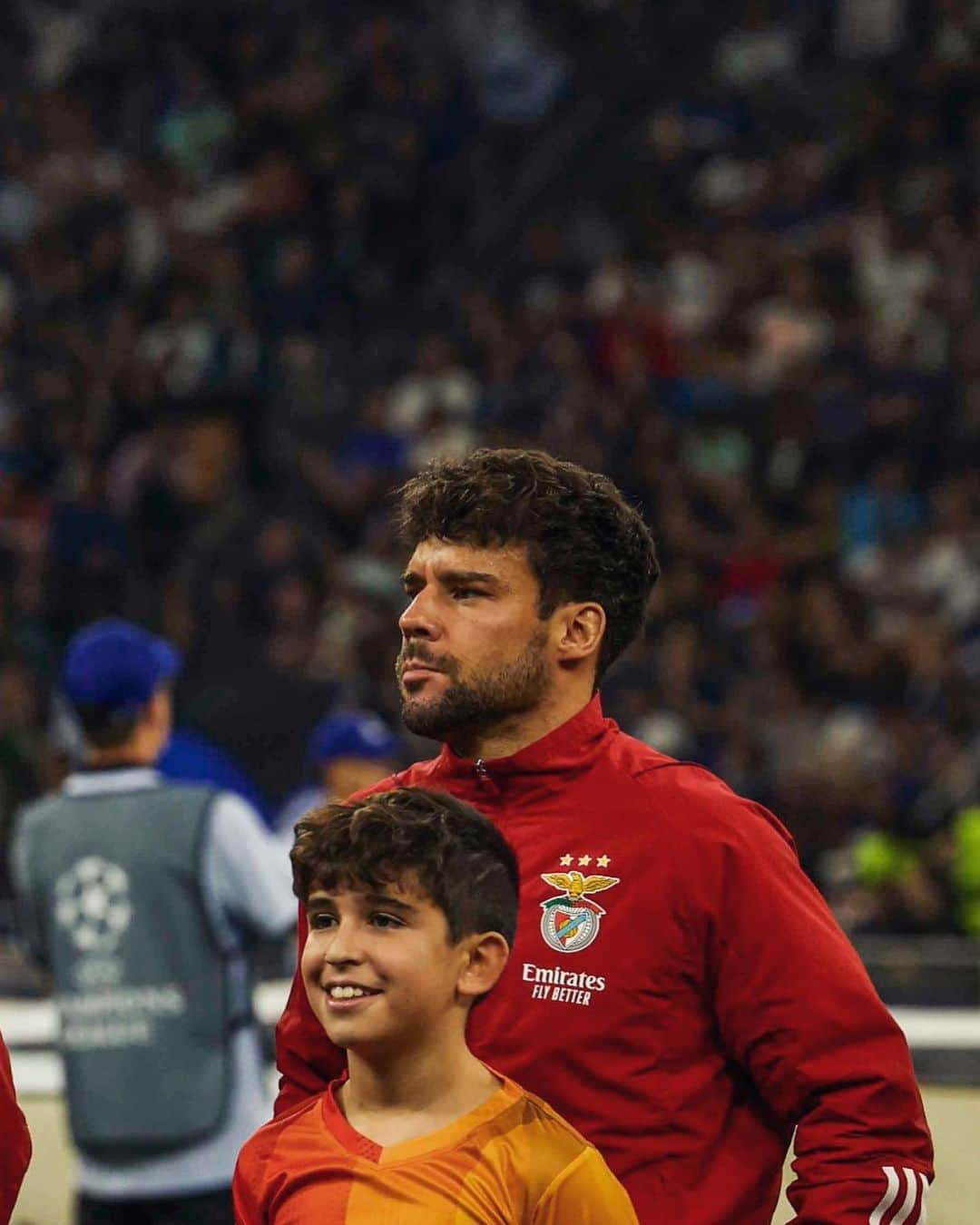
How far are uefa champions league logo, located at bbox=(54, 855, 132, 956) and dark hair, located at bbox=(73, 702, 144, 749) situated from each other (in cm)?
21

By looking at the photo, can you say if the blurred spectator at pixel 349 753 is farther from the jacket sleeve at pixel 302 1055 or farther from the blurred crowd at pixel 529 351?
the jacket sleeve at pixel 302 1055

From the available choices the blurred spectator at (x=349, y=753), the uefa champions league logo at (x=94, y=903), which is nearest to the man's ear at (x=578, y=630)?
the uefa champions league logo at (x=94, y=903)

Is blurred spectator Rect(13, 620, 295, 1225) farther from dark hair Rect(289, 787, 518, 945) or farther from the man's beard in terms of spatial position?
dark hair Rect(289, 787, 518, 945)

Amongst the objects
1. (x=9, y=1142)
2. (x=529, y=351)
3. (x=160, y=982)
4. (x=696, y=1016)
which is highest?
(x=529, y=351)

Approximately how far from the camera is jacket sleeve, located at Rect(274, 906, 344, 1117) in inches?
98.0

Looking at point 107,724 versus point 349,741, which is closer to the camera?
point 107,724

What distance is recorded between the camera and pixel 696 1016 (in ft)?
7.79

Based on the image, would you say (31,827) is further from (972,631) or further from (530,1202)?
(972,631)

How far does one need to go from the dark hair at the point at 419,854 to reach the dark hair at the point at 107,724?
187 cm

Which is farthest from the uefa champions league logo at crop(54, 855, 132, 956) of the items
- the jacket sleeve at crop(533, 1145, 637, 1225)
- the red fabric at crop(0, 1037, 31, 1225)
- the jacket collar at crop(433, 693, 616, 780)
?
the jacket sleeve at crop(533, 1145, 637, 1225)

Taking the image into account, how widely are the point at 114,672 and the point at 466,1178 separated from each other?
2052 mm

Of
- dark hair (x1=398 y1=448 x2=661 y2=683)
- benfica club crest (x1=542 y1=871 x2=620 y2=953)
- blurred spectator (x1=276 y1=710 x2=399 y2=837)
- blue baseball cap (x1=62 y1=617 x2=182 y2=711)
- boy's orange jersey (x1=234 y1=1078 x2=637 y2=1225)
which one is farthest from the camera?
blurred spectator (x1=276 y1=710 x2=399 y2=837)

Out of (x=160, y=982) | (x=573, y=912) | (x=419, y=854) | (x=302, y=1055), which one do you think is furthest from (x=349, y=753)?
(x=419, y=854)

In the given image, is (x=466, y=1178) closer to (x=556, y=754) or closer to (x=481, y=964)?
(x=481, y=964)
